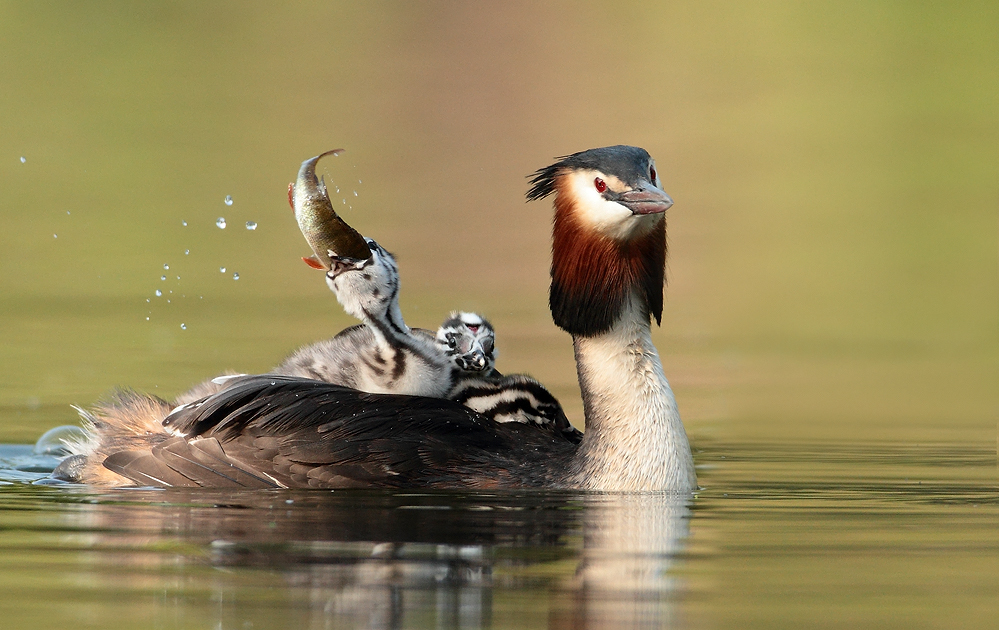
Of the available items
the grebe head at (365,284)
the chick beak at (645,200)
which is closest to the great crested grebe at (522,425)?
the chick beak at (645,200)

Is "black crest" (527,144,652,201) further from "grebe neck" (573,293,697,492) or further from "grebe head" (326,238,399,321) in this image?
"grebe head" (326,238,399,321)

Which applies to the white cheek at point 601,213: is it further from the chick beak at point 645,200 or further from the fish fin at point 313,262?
the fish fin at point 313,262

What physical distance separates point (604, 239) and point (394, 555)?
7.46 ft

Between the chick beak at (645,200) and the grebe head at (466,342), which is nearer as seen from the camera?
the chick beak at (645,200)

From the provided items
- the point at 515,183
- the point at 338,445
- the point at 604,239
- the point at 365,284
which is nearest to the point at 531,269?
the point at 515,183

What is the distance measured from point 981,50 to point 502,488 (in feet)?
79.0

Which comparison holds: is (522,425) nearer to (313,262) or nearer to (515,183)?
(313,262)

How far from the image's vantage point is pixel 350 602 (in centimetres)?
513

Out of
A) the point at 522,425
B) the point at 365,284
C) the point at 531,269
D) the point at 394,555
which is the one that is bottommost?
the point at 394,555

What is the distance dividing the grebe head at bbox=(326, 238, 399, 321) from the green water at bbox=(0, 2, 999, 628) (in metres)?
Result: 1.28

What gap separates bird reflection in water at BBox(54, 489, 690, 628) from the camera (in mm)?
5094

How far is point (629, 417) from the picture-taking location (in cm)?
764

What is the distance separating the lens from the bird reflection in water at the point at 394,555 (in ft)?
16.7

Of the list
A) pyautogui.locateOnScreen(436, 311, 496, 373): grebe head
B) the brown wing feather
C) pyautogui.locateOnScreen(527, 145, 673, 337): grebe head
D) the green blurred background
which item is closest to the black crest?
pyautogui.locateOnScreen(527, 145, 673, 337): grebe head
